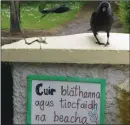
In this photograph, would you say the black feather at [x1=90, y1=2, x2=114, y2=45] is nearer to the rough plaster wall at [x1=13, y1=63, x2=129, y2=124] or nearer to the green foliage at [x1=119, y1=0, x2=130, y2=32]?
the rough plaster wall at [x1=13, y1=63, x2=129, y2=124]

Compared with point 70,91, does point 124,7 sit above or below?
above

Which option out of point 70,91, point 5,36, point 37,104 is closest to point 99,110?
point 70,91

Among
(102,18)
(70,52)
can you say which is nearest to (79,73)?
(70,52)

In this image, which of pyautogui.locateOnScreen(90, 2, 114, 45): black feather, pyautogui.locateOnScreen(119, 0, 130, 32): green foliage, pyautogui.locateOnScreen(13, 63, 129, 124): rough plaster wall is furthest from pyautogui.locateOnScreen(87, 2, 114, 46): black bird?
A: pyautogui.locateOnScreen(119, 0, 130, 32): green foliage

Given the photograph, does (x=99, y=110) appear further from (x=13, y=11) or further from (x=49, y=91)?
(x=13, y=11)

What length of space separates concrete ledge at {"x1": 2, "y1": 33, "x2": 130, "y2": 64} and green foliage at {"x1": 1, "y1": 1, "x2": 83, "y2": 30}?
0.19m

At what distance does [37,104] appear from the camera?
1.57 metres

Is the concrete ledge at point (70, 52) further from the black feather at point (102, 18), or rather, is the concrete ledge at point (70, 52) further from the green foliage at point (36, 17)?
the green foliage at point (36, 17)

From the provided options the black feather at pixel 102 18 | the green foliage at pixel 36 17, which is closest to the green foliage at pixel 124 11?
the green foliage at pixel 36 17

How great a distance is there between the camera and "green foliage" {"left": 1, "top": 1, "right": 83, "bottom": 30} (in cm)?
174

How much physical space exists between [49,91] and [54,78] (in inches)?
2.1

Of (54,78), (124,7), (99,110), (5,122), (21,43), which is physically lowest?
(5,122)

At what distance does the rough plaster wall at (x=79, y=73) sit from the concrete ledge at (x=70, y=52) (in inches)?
1.7

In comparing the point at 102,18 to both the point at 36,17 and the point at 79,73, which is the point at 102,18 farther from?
the point at 36,17
